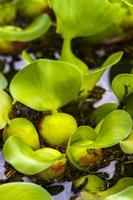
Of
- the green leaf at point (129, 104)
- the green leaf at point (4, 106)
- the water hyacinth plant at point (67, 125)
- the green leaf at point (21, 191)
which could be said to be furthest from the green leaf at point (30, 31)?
the green leaf at point (21, 191)

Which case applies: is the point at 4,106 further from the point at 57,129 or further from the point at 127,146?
the point at 127,146

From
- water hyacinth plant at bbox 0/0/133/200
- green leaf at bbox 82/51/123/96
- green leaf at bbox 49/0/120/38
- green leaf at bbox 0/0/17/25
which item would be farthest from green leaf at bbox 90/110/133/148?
green leaf at bbox 0/0/17/25

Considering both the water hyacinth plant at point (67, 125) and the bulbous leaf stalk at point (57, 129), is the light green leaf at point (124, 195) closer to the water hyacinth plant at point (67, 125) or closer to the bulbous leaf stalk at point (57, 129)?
the water hyacinth plant at point (67, 125)

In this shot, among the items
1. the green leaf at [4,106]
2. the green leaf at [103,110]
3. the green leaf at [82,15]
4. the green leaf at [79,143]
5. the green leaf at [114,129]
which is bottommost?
the green leaf at [103,110]

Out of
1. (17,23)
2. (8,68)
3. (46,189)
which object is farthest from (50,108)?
(17,23)

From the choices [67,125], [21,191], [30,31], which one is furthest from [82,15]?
[21,191]

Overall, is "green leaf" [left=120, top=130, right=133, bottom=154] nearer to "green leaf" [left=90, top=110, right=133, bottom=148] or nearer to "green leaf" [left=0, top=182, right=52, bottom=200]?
"green leaf" [left=90, top=110, right=133, bottom=148]

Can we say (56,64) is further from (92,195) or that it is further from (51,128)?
(92,195)
